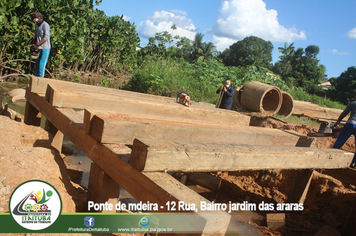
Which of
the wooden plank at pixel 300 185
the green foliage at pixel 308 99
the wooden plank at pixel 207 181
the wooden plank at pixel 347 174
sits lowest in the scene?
the wooden plank at pixel 207 181

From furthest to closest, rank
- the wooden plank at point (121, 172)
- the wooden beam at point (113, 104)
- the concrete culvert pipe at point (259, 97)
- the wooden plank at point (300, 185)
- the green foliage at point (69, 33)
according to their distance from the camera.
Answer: the concrete culvert pipe at point (259, 97) < the green foliage at point (69, 33) < the wooden plank at point (300, 185) < the wooden beam at point (113, 104) < the wooden plank at point (121, 172)

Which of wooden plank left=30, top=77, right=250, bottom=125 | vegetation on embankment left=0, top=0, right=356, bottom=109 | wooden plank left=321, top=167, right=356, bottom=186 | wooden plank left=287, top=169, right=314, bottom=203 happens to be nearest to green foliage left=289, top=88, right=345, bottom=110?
vegetation on embankment left=0, top=0, right=356, bottom=109

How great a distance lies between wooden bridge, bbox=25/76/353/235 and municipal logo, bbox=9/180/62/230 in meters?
0.44

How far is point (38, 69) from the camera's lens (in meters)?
5.84

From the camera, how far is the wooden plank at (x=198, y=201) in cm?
151

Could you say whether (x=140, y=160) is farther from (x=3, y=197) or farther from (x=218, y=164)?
(x=3, y=197)

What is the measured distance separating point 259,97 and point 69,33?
296 inches

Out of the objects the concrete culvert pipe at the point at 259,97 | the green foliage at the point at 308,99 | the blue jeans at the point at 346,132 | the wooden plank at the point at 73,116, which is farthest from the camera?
the green foliage at the point at 308,99

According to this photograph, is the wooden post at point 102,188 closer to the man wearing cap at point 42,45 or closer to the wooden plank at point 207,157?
the wooden plank at point 207,157

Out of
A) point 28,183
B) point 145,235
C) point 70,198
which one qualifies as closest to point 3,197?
point 28,183

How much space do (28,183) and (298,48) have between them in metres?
56.0

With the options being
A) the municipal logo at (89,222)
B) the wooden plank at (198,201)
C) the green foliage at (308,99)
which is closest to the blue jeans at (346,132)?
the wooden plank at (198,201)

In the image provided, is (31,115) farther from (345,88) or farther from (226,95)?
(345,88)

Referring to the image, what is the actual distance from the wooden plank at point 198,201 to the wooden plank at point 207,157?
84 millimetres
